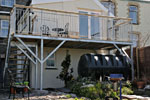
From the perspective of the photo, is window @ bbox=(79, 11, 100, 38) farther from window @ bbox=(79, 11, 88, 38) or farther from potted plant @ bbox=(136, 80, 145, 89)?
potted plant @ bbox=(136, 80, 145, 89)

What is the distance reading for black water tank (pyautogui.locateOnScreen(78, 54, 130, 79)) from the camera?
11.6 meters

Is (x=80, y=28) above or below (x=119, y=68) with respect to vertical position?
above

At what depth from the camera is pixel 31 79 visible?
516 inches

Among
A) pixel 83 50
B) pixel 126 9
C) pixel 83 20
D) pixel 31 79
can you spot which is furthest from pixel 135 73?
pixel 126 9

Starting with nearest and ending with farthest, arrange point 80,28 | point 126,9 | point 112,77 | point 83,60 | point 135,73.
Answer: point 112,77
point 83,60
point 135,73
point 80,28
point 126,9

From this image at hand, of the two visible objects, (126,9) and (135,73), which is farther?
(126,9)

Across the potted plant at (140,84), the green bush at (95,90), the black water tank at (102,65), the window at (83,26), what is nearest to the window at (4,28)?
the window at (83,26)

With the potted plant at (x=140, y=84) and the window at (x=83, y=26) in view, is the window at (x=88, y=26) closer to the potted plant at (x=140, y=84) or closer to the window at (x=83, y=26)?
the window at (x=83, y=26)

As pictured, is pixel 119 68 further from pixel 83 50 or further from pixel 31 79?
pixel 31 79

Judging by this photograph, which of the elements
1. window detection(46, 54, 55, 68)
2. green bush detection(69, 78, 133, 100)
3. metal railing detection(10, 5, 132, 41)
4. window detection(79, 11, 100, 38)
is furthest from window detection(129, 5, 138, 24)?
green bush detection(69, 78, 133, 100)

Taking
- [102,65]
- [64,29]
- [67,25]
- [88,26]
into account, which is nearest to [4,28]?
[64,29]

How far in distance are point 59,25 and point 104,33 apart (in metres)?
2.86

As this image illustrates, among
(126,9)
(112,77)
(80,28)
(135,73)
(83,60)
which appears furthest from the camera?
(126,9)

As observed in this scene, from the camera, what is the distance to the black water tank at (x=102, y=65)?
38.0ft
